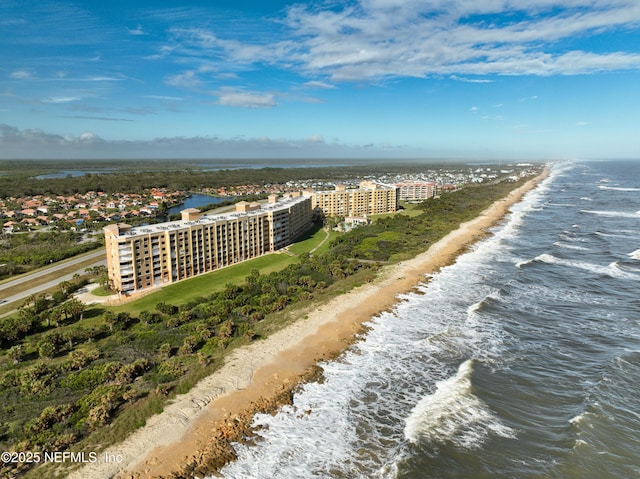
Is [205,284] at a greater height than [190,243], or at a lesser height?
lesser

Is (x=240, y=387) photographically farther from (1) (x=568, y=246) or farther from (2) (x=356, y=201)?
(2) (x=356, y=201)

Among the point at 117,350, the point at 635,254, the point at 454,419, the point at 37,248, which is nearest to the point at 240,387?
the point at 117,350

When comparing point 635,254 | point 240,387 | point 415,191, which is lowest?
point 240,387

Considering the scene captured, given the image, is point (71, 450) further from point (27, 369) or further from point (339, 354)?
point (339, 354)

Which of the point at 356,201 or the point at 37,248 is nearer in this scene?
the point at 37,248

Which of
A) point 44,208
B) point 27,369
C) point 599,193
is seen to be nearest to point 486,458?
point 27,369

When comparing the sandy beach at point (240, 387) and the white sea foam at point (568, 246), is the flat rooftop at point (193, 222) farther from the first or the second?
the white sea foam at point (568, 246)
